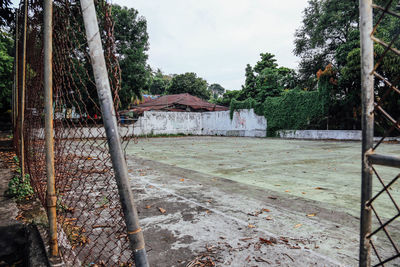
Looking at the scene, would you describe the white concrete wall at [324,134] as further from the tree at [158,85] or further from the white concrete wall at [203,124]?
the tree at [158,85]

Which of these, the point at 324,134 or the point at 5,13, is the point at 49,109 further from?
the point at 324,134

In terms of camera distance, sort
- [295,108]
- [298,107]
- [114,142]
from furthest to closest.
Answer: [295,108], [298,107], [114,142]

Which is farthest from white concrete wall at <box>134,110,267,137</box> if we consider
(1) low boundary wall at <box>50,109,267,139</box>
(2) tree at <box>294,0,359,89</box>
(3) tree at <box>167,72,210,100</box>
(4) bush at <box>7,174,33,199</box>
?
(4) bush at <box>7,174,33,199</box>

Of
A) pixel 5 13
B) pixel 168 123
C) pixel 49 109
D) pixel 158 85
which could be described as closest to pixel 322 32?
pixel 168 123

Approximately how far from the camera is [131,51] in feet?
52.5

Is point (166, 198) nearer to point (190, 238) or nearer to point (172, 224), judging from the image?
point (172, 224)

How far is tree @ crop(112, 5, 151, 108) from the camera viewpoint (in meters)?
15.8

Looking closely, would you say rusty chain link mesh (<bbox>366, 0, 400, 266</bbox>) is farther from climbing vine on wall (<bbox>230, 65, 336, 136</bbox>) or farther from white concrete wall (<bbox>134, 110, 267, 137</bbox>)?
white concrete wall (<bbox>134, 110, 267, 137</bbox>)

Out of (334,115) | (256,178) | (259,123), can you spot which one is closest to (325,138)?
(334,115)

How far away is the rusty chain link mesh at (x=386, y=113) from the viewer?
66cm

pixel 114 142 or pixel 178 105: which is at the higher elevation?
pixel 178 105

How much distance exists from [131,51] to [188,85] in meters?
14.9

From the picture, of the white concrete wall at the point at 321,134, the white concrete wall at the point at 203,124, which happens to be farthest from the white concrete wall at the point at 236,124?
the white concrete wall at the point at 321,134

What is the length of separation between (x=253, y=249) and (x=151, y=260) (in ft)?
2.41
